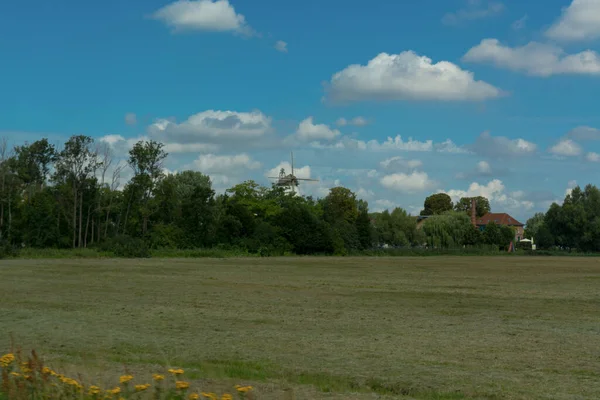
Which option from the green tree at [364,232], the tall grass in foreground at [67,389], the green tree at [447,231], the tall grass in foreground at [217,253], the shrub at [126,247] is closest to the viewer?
the tall grass in foreground at [67,389]

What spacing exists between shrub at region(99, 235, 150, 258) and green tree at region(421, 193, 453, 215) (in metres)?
110

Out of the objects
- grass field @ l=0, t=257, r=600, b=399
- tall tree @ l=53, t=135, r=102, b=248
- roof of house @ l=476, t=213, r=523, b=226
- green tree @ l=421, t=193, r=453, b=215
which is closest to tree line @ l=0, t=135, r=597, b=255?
tall tree @ l=53, t=135, r=102, b=248

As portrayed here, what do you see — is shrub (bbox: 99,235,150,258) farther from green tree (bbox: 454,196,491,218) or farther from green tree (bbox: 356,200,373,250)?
green tree (bbox: 454,196,491,218)

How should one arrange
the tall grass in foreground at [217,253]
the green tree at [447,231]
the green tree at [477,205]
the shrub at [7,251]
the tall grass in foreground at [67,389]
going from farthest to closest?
the green tree at [477,205] < the green tree at [447,231] < the tall grass in foreground at [217,253] < the shrub at [7,251] < the tall grass in foreground at [67,389]

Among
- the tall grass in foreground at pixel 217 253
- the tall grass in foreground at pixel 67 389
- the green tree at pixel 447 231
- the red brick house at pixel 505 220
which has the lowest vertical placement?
the tall grass in foreground at pixel 217 253

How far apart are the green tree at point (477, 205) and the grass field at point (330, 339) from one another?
144248 mm

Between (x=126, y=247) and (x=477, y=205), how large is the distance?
123790 millimetres

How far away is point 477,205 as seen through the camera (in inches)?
6845

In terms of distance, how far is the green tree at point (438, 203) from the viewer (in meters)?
169

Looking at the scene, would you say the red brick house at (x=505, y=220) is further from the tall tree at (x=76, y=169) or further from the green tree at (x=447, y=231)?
the tall tree at (x=76, y=169)

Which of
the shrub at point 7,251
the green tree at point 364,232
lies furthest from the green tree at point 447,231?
the shrub at point 7,251

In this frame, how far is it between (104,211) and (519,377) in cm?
7749

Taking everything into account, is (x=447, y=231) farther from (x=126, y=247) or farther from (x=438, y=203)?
(x=126, y=247)

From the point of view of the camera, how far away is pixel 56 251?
66375mm
